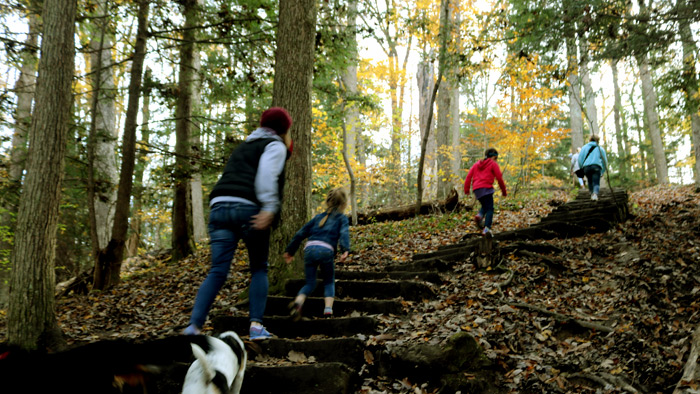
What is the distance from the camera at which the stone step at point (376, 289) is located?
17.7 feet

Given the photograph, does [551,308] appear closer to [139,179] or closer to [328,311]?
[328,311]

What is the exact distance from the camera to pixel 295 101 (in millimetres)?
6004

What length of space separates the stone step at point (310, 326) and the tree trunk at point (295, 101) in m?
1.36

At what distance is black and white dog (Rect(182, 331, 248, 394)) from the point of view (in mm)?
1903

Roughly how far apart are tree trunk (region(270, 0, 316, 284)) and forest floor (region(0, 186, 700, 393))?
1.22 m

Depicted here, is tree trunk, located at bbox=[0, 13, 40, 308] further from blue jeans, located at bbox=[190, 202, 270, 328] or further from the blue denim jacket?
blue jeans, located at bbox=[190, 202, 270, 328]

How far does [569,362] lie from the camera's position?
3.56m

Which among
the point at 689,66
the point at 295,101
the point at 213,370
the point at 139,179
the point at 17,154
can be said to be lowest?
the point at 213,370

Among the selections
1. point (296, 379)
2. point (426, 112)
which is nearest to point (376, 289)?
point (296, 379)

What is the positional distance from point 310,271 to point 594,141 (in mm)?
9227

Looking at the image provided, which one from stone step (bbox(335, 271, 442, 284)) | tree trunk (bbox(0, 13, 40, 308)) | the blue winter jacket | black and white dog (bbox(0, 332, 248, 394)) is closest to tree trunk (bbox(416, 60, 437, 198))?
the blue winter jacket

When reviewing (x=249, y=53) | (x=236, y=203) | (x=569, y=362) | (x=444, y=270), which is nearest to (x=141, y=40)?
(x=249, y=53)

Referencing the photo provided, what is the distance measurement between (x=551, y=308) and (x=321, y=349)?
2.86m

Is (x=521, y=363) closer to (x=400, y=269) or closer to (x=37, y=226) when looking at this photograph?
(x=400, y=269)
